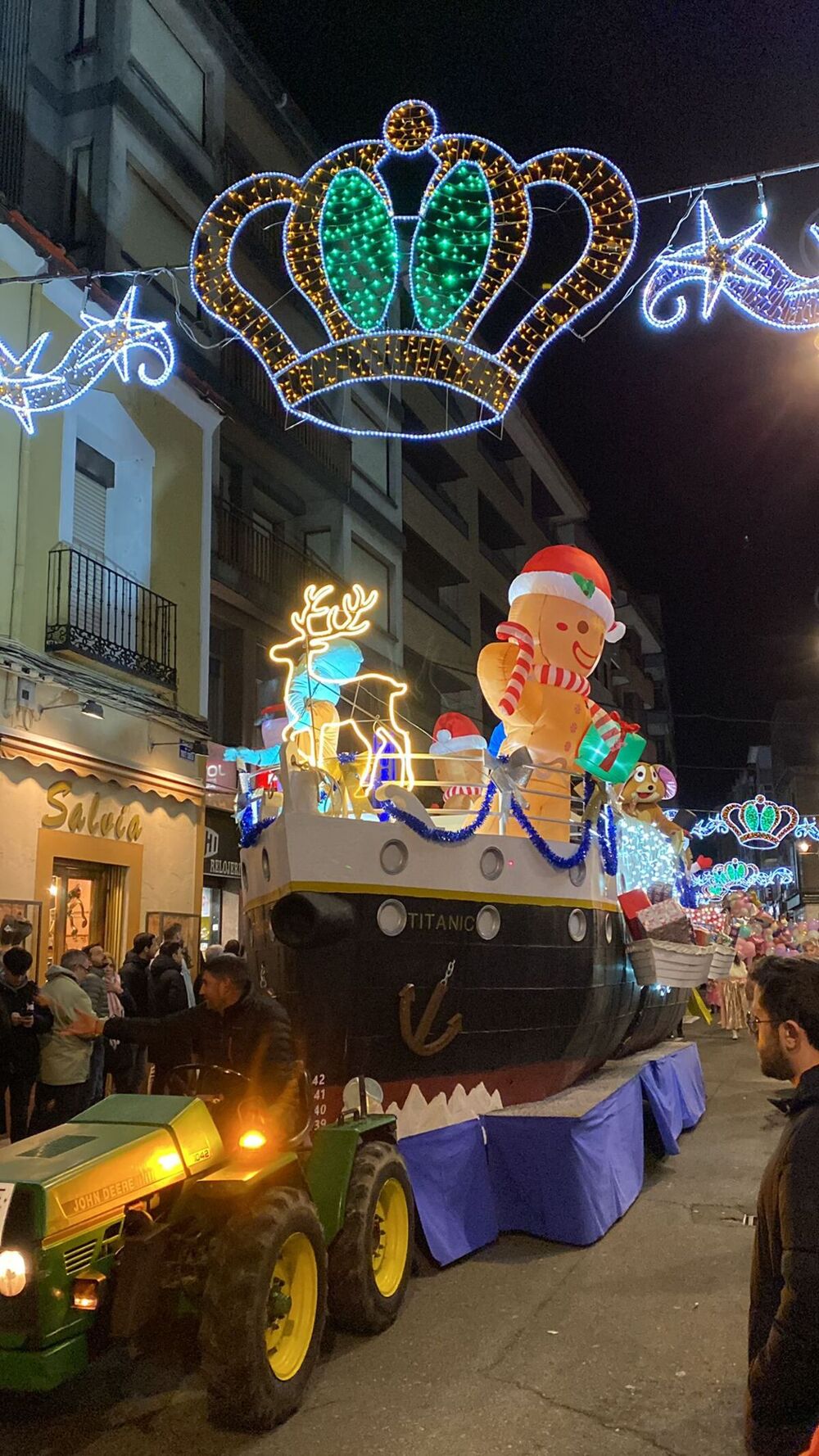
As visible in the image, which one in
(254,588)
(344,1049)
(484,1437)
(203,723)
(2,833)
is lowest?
(484,1437)

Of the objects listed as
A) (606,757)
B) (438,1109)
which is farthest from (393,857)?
(606,757)

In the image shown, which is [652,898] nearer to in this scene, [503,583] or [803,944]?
[803,944]

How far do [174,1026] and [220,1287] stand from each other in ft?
4.52

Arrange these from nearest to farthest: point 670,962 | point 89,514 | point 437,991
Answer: point 437,991 → point 670,962 → point 89,514

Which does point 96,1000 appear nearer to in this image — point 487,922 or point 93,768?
point 487,922

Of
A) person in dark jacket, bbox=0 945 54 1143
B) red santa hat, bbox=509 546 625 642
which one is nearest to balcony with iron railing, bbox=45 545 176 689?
person in dark jacket, bbox=0 945 54 1143

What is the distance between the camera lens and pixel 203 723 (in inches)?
603

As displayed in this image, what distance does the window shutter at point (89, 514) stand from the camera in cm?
1391

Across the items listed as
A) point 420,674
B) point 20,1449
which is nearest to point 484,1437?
point 20,1449

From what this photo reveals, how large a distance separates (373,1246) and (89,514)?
37.3 feet

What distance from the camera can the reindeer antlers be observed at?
28.3 ft

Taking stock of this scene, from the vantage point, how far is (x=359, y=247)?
281 inches

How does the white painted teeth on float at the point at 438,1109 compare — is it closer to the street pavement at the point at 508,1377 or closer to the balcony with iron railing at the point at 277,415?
the street pavement at the point at 508,1377

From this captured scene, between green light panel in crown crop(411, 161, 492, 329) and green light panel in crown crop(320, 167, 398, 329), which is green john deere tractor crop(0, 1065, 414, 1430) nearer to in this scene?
green light panel in crown crop(320, 167, 398, 329)
